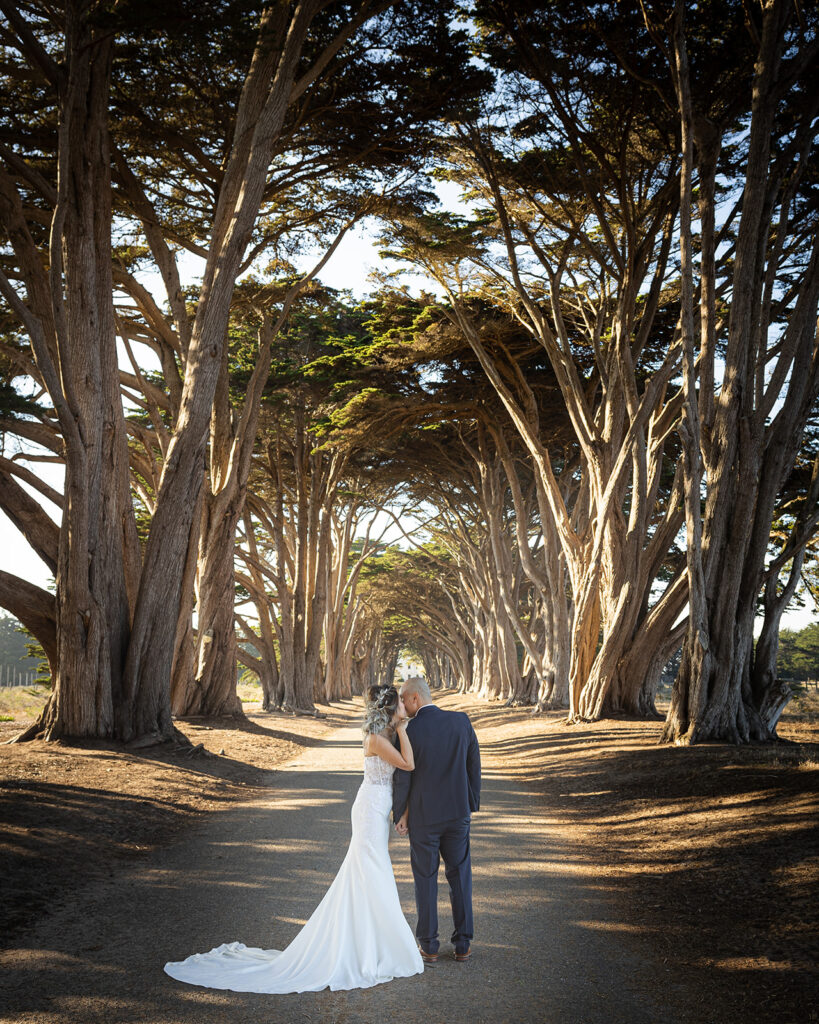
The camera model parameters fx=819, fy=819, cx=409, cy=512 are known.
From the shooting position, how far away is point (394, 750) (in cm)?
404

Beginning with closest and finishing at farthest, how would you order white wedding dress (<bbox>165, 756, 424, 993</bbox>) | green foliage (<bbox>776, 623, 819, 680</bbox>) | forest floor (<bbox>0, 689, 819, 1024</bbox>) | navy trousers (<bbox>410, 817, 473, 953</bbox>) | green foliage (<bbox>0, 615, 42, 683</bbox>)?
forest floor (<bbox>0, 689, 819, 1024</bbox>) → white wedding dress (<bbox>165, 756, 424, 993</bbox>) → navy trousers (<bbox>410, 817, 473, 953</bbox>) → green foliage (<bbox>776, 623, 819, 680</bbox>) → green foliage (<bbox>0, 615, 42, 683</bbox>)

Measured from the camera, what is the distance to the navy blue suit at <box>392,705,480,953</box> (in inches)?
153

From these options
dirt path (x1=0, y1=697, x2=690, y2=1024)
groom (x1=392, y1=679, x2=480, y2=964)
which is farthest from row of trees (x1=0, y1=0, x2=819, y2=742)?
groom (x1=392, y1=679, x2=480, y2=964)

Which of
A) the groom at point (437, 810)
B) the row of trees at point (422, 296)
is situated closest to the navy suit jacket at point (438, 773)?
the groom at point (437, 810)

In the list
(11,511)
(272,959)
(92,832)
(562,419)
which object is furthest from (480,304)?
(272,959)

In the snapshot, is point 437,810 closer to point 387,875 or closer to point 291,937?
point 387,875

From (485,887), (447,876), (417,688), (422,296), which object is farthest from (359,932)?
(422,296)

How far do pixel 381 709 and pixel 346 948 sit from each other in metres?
1.09

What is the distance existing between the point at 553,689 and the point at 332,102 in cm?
1304

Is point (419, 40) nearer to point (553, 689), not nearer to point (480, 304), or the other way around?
point (480, 304)

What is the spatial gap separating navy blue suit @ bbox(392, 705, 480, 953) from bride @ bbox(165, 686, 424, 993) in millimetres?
91

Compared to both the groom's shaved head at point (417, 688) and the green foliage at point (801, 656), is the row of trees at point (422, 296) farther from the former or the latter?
the green foliage at point (801, 656)

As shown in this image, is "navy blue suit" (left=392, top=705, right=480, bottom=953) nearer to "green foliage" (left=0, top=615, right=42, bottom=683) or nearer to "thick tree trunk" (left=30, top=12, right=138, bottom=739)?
"thick tree trunk" (left=30, top=12, right=138, bottom=739)

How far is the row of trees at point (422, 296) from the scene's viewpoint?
365 inches
